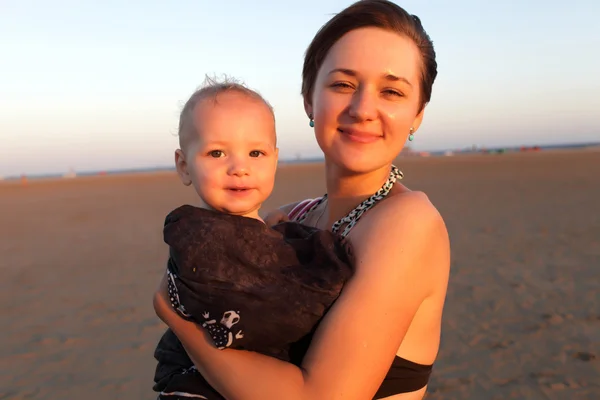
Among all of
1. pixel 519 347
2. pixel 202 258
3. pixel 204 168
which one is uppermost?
pixel 204 168

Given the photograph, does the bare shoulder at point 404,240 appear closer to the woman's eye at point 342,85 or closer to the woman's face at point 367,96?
the woman's face at point 367,96

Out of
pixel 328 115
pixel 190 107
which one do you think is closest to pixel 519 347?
pixel 328 115

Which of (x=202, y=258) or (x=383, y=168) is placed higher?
(x=383, y=168)

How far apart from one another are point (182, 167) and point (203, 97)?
1.03ft

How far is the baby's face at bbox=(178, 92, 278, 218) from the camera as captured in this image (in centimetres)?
199

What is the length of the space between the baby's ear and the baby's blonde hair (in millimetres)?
65

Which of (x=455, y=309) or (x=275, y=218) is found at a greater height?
(x=275, y=218)

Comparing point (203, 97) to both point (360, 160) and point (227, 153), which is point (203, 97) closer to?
point (227, 153)

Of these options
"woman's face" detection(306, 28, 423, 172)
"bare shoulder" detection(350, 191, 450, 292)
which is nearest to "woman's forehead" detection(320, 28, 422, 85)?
"woman's face" detection(306, 28, 423, 172)

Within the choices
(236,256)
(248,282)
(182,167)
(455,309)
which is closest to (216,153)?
(182,167)

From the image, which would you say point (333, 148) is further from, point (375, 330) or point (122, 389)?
point (122, 389)

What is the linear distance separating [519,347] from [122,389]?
12.1ft

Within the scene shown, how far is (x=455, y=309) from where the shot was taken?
6.03 metres

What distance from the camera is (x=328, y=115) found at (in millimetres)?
2115
